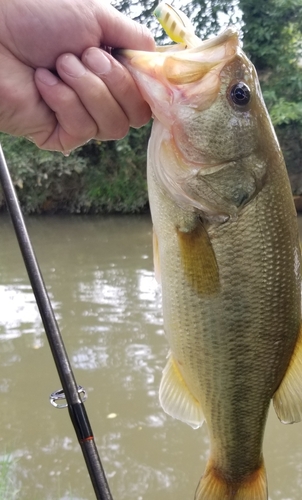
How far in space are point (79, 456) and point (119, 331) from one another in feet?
6.69

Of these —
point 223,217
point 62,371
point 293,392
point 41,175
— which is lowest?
point 41,175

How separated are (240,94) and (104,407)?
353 centimetres

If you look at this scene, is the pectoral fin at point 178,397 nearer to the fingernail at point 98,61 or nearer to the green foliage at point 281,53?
the fingernail at point 98,61

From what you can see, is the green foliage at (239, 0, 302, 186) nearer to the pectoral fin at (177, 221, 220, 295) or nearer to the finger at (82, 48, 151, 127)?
the finger at (82, 48, 151, 127)

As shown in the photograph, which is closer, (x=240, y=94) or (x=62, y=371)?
(x=240, y=94)

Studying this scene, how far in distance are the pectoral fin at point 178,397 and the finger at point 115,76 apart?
0.77 metres

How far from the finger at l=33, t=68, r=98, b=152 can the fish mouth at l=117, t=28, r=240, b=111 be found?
0.19 m

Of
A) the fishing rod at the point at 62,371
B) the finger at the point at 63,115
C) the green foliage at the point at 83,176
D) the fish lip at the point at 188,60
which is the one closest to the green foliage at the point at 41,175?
the green foliage at the point at 83,176

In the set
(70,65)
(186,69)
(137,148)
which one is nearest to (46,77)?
(70,65)

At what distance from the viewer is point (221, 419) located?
1.47 meters

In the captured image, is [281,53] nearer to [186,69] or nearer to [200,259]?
[186,69]

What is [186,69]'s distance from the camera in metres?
1.20

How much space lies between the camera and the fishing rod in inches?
67.4

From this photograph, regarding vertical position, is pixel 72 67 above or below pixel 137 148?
above
